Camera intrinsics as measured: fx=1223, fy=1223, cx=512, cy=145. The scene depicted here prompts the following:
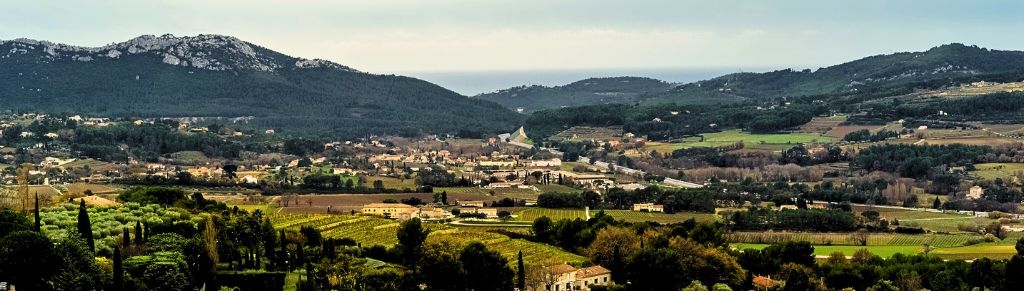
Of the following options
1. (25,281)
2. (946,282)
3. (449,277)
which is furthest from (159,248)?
(946,282)

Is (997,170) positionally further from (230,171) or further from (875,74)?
(875,74)

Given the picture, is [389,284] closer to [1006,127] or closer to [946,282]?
[946,282]

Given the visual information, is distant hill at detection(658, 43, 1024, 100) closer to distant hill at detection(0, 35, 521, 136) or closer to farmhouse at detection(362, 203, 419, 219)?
distant hill at detection(0, 35, 521, 136)

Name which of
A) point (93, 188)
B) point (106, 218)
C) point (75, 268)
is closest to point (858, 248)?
point (106, 218)

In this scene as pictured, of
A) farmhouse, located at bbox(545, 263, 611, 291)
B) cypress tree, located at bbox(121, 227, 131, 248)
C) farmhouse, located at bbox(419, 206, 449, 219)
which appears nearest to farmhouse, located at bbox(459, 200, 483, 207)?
farmhouse, located at bbox(419, 206, 449, 219)

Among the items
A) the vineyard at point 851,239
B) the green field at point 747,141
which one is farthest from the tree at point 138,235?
the green field at point 747,141

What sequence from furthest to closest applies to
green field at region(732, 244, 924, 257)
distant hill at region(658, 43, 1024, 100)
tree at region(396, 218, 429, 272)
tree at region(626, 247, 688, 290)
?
distant hill at region(658, 43, 1024, 100)
green field at region(732, 244, 924, 257)
tree at region(396, 218, 429, 272)
tree at region(626, 247, 688, 290)
